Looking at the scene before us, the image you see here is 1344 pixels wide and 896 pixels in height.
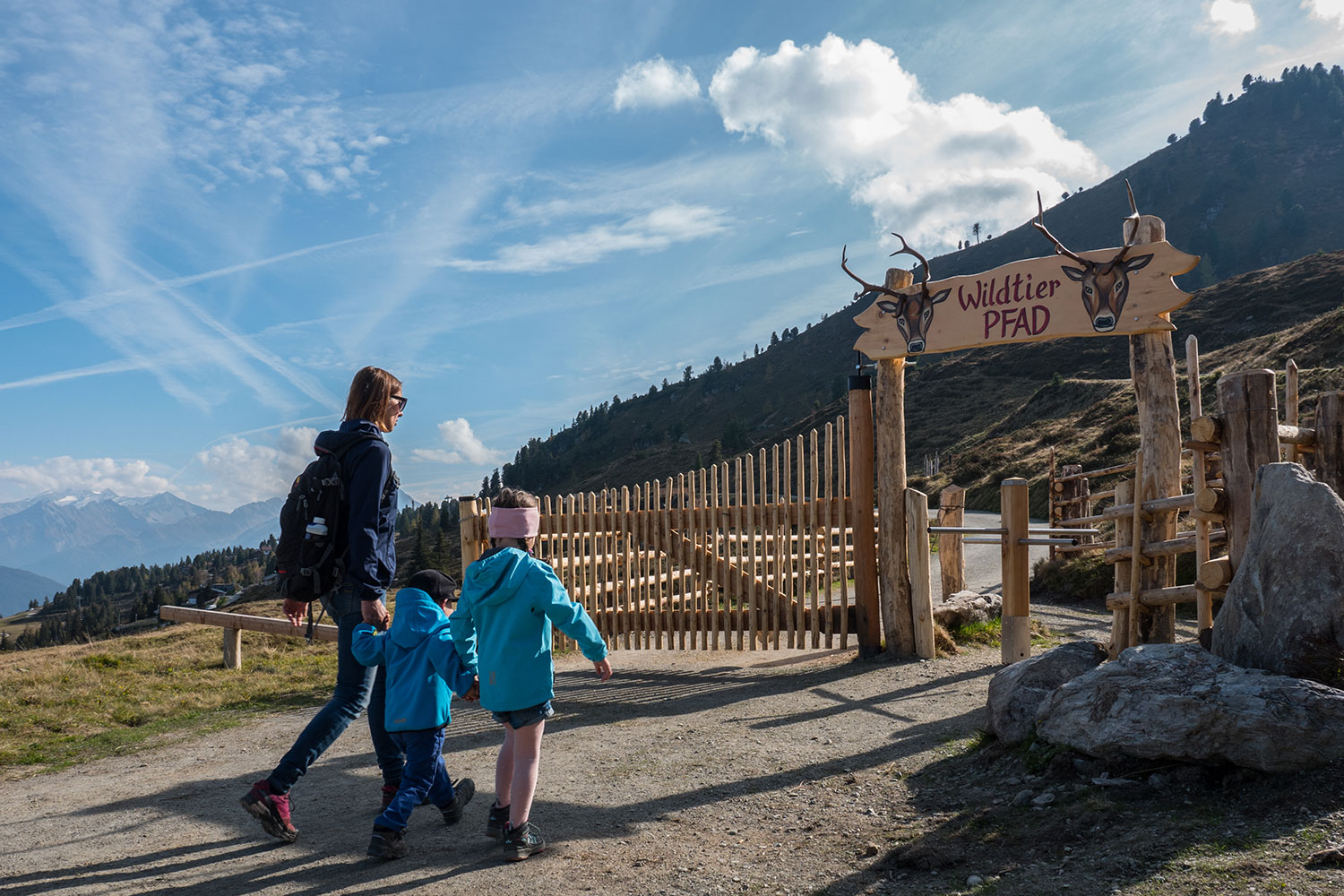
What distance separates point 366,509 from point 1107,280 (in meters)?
6.61

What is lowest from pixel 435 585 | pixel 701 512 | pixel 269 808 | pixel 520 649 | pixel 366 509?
pixel 269 808

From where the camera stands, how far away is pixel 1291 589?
157 inches

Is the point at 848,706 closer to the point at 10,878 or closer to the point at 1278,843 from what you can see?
the point at 1278,843

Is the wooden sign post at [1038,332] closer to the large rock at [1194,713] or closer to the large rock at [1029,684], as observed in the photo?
the large rock at [1029,684]

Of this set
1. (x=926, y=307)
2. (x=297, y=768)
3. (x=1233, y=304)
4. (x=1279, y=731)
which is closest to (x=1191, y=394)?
(x=926, y=307)

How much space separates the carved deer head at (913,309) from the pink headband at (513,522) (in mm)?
5663

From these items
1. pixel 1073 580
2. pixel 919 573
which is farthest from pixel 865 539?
pixel 1073 580

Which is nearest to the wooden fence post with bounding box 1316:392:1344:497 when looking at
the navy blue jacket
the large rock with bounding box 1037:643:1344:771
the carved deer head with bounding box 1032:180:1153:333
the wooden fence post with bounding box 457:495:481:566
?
the carved deer head with bounding box 1032:180:1153:333

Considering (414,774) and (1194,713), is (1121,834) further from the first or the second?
(414,774)

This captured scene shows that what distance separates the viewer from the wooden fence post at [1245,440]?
16.1 ft

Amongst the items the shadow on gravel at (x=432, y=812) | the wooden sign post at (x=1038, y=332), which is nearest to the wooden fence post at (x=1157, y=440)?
the wooden sign post at (x=1038, y=332)

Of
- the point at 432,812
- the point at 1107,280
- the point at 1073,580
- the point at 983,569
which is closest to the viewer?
the point at 432,812

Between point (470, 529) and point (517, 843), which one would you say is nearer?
point (517, 843)

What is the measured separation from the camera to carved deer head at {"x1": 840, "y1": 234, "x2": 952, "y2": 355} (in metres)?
8.44
